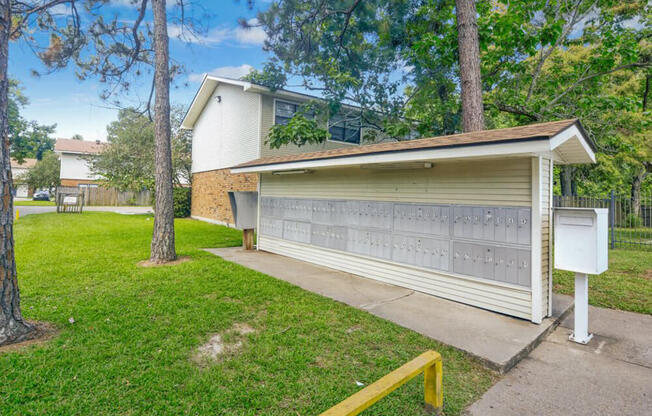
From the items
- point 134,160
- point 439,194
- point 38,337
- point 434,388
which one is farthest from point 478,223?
point 134,160

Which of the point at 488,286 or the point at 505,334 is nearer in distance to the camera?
the point at 505,334

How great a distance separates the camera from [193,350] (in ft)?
10.6

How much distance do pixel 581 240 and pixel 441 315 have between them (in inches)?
71.5

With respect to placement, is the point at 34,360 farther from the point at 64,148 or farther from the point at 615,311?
the point at 64,148

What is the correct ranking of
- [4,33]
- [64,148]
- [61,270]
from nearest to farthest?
[4,33] < [61,270] < [64,148]

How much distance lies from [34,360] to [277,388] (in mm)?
2206

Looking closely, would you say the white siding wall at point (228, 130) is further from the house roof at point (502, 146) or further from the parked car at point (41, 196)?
the parked car at point (41, 196)

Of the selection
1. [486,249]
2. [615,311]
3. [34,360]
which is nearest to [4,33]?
[34,360]

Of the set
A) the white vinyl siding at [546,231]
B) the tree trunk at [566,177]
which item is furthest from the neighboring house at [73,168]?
the tree trunk at [566,177]

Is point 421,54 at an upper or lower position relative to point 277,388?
upper

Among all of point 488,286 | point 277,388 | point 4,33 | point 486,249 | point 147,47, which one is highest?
point 147,47

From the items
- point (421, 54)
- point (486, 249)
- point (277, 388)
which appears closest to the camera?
point (277, 388)

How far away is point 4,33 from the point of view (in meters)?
3.32

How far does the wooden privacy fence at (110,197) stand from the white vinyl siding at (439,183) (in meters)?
24.2
